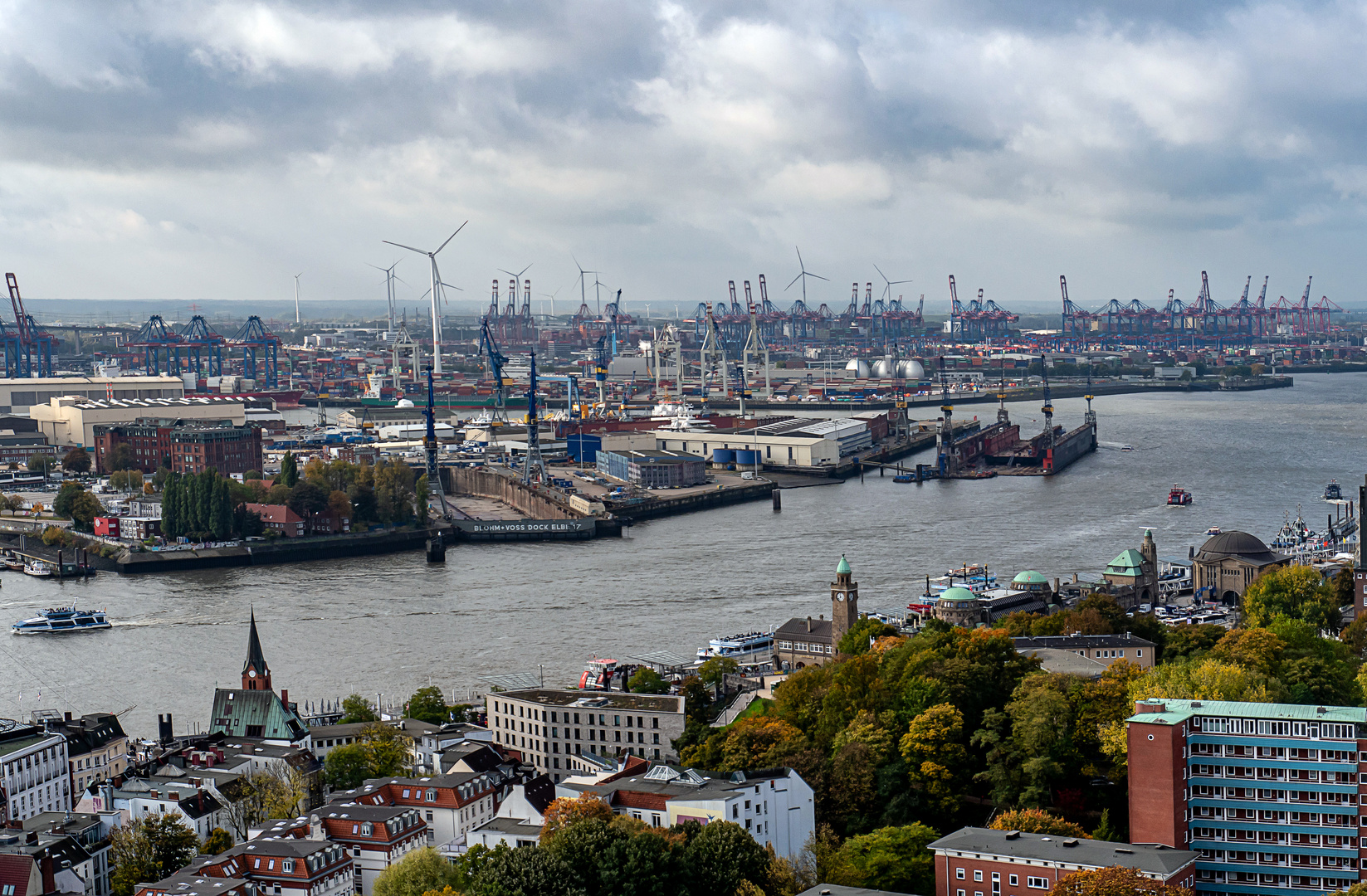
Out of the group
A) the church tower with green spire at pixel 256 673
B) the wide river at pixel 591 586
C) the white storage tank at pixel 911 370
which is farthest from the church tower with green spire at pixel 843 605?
the white storage tank at pixel 911 370

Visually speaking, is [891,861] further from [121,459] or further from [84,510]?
[121,459]

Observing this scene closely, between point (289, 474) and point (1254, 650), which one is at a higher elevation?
point (289, 474)

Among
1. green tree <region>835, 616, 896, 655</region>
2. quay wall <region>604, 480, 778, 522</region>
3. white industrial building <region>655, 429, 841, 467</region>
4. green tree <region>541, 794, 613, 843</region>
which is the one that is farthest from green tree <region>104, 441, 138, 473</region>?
green tree <region>541, 794, 613, 843</region>

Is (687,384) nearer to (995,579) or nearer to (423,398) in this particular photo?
(423,398)

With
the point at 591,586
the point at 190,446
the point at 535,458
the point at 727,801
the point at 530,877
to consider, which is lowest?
the point at 591,586

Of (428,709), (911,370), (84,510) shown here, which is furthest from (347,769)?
(911,370)

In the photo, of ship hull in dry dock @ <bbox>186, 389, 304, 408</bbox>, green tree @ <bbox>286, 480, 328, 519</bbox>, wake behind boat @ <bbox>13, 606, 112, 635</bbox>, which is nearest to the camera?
wake behind boat @ <bbox>13, 606, 112, 635</bbox>

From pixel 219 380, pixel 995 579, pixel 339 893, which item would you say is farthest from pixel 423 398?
pixel 339 893

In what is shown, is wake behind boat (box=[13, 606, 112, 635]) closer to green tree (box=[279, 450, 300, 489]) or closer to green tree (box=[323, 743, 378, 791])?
green tree (box=[279, 450, 300, 489])
